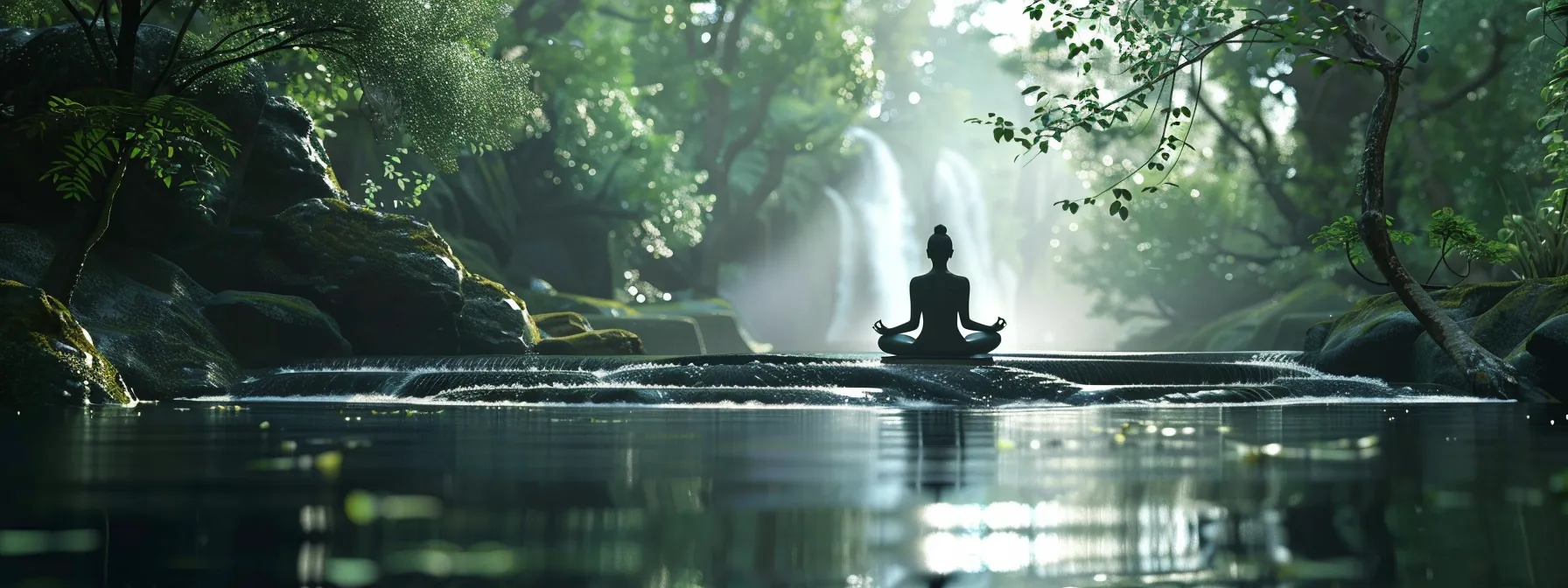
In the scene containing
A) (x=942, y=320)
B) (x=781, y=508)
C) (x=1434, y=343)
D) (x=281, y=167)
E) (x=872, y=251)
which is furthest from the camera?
(x=872, y=251)

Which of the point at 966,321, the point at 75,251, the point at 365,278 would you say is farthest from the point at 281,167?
the point at 966,321

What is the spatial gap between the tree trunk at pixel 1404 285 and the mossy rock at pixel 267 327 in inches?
507

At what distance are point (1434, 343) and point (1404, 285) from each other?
2929 millimetres

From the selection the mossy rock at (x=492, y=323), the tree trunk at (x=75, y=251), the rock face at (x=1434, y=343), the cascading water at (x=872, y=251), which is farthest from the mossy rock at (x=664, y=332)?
the cascading water at (x=872, y=251)

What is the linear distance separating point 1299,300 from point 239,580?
36672 millimetres

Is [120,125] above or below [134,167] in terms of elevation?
below

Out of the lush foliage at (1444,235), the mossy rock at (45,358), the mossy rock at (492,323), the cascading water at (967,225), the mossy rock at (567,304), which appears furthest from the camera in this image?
the cascading water at (967,225)

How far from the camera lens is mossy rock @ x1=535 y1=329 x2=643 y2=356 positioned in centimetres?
2255

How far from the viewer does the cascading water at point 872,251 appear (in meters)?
57.4

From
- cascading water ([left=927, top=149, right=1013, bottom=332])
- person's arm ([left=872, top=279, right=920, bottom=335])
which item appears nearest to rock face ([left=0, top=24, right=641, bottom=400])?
person's arm ([left=872, top=279, right=920, bottom=335])

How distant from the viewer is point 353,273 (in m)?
20.3

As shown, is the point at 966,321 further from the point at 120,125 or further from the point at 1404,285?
the point at 120,125

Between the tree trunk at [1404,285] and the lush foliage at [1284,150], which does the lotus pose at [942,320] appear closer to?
the lush foliage at [1284,150]

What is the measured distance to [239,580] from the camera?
2693 mm
